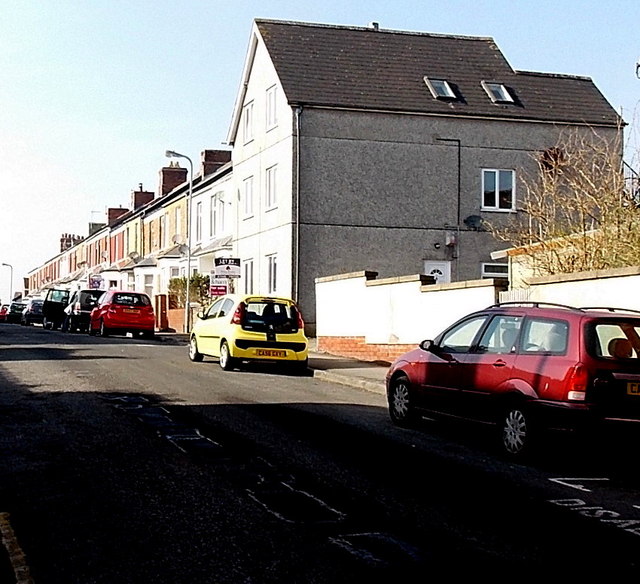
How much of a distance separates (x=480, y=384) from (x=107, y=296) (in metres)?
26.6

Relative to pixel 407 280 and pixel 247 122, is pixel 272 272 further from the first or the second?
pixel 407 280

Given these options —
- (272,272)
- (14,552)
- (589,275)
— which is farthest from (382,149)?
(14,552)

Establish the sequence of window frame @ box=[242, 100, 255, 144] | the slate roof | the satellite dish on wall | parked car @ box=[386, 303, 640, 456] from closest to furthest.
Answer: parked car @ box=[386, 303, 640, 456] → the slate roof → the satellite dish on wall → window frame @ box=[242, 100, 255, 144]

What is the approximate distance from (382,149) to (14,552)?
2939 cm

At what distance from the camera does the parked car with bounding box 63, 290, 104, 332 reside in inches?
1630

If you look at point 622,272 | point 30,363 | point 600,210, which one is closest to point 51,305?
point 30,363

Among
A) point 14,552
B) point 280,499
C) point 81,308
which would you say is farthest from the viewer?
point 81,308

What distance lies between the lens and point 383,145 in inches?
1364

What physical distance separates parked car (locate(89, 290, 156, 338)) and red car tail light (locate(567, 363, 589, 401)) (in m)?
27.1

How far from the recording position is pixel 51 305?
49.1 meters

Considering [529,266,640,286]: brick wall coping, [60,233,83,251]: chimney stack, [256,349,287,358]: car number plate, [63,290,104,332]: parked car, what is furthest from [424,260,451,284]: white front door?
[60,233,83,251]: chimney stack

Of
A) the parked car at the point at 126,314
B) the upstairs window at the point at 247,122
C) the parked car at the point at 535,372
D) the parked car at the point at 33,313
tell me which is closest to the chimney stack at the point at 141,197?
the parked car at the point at 33,313

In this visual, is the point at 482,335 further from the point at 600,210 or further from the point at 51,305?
the point at 51,305

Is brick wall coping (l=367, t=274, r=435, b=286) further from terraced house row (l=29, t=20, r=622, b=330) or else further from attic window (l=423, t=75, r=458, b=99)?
attic window (l=423, t=75, r=458, b=99)
